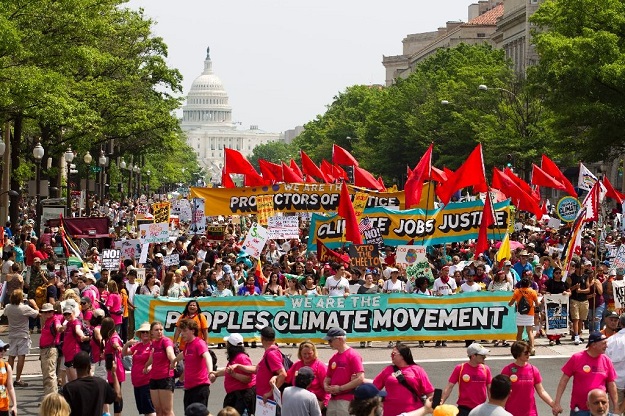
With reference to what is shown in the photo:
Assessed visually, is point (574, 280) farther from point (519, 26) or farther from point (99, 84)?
point (519, 26)

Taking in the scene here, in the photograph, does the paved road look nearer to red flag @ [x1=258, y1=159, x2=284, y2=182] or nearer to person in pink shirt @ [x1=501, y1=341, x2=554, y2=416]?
person in pink shirt @ [x1=501, y1=341, x2=554, y2=416]

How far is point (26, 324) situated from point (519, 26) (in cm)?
9160

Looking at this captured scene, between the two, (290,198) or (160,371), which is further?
(290,198)

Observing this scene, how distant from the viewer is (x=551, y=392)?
18812mm

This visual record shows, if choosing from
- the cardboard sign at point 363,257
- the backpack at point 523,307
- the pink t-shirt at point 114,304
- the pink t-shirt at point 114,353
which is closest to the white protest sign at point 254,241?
the cardboard sign at point 363,257

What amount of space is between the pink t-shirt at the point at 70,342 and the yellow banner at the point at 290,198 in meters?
17.9

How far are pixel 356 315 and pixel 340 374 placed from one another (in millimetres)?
9926

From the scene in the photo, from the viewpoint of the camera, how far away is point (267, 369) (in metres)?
13.8

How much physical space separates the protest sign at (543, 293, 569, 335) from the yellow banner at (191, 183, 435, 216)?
1080 cm

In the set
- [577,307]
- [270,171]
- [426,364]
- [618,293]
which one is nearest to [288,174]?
[270,171]

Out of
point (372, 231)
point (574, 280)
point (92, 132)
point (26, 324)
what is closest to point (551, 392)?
point (574, 280)

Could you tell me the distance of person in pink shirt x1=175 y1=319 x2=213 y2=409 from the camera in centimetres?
1476

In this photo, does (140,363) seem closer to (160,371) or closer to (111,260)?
(160,371)

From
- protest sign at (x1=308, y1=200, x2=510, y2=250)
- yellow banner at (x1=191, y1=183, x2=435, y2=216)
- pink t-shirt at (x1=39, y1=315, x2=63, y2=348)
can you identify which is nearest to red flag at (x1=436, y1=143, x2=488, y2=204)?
protest sign at (x1=308, y1=200, x2=510, y2=250)
